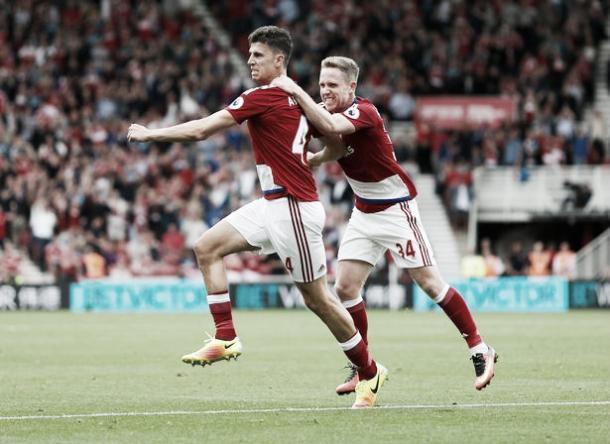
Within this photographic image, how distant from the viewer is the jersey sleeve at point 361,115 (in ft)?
35.0

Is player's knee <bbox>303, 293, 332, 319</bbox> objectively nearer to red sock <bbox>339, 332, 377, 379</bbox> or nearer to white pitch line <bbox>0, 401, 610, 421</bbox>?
red sock <bbox>339, 332, 377, 379</bbox>

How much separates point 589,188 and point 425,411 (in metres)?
23.7

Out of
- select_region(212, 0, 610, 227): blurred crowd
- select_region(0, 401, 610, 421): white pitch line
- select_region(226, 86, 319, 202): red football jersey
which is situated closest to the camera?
select_region(0, 401, 610, 421): white pitch line

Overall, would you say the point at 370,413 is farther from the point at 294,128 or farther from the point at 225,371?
the point at 225,371

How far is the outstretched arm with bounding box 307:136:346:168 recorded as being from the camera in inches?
431

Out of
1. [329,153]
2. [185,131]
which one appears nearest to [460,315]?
[329,153]

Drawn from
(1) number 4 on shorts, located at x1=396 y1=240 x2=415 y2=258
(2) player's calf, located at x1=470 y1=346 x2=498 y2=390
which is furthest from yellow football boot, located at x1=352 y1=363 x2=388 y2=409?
(1) number 4 on shorts, located at x1=396 y1=240 x2=415 y2=258

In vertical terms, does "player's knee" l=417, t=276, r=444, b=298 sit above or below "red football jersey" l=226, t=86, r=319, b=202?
below

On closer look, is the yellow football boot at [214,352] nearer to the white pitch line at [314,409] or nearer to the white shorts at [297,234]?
the white pitch line at [314,409]

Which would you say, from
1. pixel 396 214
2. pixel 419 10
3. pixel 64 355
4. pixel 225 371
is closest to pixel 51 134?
pixel 419 10

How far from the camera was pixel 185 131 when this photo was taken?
970 centimetres

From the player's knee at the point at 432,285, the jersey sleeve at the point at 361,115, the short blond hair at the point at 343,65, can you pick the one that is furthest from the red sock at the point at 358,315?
the short blond hair at the point at 343,65

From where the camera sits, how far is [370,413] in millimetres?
9992

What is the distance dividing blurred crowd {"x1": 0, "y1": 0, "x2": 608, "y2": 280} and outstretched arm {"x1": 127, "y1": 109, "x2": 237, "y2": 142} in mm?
20908
